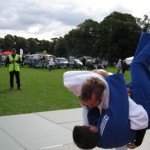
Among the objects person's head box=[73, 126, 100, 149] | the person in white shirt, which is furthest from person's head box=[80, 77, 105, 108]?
person's head box=[73, 126, 100, 149]

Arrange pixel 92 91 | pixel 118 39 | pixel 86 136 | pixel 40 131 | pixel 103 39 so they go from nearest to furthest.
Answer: pixel 86 136
pixel 92 91
pixel 40 131
pixel 118 39
pixel 103 39

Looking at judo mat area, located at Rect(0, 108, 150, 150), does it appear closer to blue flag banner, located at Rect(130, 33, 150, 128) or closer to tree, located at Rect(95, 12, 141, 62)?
blue flag banner, located at Rect(130, 33, 150, 128)

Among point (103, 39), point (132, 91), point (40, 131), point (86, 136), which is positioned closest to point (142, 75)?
point (132, 91)

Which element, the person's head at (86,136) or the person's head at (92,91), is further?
the person's head at (92,91)

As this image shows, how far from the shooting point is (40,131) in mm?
6855

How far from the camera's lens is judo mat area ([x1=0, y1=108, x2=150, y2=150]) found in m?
5.87

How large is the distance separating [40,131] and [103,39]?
75.1 m

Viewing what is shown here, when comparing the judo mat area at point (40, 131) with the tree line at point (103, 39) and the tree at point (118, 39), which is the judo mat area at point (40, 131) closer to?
the tree line at point (103, 39)

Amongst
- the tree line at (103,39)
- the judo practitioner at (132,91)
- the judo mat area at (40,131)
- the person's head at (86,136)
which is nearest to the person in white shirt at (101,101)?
the judo practitioner at (132,91)

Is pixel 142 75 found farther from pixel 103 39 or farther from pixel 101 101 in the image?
pixel 103 39

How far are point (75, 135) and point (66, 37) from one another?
324ft

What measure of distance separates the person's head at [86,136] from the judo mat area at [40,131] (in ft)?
10.6

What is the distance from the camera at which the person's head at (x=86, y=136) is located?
2.41m

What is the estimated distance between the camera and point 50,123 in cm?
758
